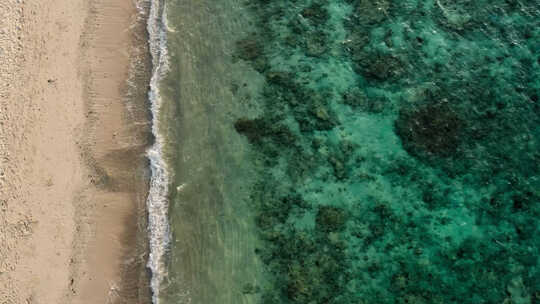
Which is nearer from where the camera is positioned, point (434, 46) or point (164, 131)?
point (164, 131)

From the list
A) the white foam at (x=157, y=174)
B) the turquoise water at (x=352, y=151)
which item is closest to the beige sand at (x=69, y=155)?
the white foam at (x=157, y=174)

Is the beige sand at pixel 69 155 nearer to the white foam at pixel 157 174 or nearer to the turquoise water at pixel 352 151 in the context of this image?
the white foam at pixel 157 174

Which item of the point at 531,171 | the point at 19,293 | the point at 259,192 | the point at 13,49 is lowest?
the point at 19,293

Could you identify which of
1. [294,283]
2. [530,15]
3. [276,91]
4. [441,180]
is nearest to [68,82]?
[276,91]

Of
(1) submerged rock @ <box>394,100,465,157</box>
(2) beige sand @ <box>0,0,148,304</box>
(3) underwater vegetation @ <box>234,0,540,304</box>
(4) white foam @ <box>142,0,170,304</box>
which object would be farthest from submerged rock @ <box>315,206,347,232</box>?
(2) beige sand @ <box>0,0,148,304</box>

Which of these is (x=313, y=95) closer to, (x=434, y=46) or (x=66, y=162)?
(x=434, y=46)

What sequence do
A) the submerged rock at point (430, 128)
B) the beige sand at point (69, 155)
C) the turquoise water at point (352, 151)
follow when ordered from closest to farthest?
the beige sand at point (69, 155), the turquoise water at point (352, 151), the submerged rock at point (430, 128)
